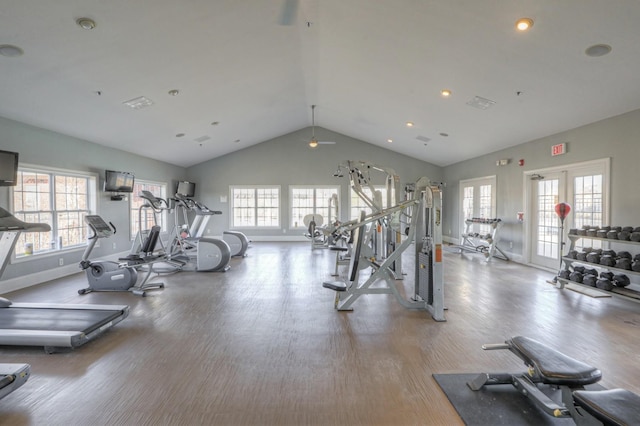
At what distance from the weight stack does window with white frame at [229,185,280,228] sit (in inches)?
285

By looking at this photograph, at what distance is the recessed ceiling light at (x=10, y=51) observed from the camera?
10.7ft

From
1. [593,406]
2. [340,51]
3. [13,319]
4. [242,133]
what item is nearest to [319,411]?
[593,406]

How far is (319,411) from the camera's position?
2.00 meters

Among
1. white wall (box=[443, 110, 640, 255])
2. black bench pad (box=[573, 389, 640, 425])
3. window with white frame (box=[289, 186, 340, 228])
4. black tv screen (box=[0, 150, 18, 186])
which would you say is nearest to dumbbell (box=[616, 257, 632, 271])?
white wall (box=[443, 110, 640, 255])

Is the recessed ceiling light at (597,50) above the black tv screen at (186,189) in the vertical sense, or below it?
above

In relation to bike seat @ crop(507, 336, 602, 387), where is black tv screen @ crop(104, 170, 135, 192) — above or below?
above

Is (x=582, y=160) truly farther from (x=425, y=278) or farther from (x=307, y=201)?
(x=307, y=201)

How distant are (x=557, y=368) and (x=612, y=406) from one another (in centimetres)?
37

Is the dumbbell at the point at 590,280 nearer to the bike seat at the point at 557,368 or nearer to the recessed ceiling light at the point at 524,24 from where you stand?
the bike seat at the point at 557,368

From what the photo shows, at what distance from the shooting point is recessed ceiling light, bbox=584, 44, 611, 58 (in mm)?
3373

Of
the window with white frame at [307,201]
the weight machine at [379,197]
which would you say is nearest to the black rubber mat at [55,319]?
the weight machine at [379,197]

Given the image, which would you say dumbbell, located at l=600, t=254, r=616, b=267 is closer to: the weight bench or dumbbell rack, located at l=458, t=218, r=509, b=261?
dumbbell rack, located at l=458, t=218, r=509, b=261

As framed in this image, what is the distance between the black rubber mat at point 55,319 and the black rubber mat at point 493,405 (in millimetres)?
3152

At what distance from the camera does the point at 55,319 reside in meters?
3.15
